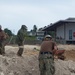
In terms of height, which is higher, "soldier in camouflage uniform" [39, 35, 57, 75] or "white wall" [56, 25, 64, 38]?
"white wall" [56, 25, 64, 38]

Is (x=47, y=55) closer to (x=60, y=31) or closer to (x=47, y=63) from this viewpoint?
(x=47, y=63)

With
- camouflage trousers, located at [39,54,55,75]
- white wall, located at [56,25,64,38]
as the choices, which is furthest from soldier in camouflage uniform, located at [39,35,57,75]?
white wall, located at [56,25,64,38]

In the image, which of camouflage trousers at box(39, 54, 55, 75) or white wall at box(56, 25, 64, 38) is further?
white wall at box(56, 25, 64, 38)

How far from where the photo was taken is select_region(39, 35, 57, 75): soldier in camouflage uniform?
49.8ft

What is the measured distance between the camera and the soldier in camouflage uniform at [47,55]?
15180mm

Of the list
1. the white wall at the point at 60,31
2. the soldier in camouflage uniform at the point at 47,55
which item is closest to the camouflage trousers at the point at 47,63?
the soldier in camouflage uniform at the point at 47,55

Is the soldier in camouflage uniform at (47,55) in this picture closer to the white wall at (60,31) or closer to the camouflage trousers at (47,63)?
the camouflage trousers at (47,63)

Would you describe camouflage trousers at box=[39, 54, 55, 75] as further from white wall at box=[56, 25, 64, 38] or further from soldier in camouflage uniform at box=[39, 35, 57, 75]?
white wall at box=[56, 25, 64, 38]

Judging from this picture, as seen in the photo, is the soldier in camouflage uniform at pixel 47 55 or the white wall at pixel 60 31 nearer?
the soldier in camouflage uniform at pixel 47 55

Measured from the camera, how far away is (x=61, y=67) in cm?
1867

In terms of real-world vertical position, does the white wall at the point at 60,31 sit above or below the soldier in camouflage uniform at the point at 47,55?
above

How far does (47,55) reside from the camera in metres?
15.2

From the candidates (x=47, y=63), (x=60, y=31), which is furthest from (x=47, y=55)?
(x=60, y=31)

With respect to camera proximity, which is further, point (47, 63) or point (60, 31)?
point (60, 31)
